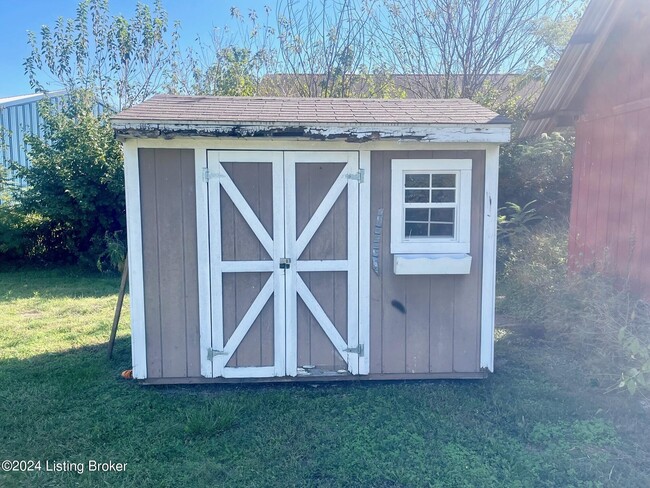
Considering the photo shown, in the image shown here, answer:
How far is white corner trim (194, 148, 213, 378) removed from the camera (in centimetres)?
407

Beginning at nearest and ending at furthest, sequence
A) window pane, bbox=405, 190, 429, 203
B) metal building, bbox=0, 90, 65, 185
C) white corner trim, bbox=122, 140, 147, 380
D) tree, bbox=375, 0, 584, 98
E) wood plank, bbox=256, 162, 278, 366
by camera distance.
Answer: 1. white corner trim, bbox=122, 140, 147, 380
2. wood plank, bbox=256, 162, 278, 366
3. window pane, bbox=405, 190, 429, 203
4. tree, bbox=375, 0, 584, 98
5. metal building, bbox=0, 90, 65, 185

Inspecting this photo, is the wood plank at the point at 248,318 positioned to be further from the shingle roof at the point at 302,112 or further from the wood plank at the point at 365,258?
the shingle roof at the point at 302,112

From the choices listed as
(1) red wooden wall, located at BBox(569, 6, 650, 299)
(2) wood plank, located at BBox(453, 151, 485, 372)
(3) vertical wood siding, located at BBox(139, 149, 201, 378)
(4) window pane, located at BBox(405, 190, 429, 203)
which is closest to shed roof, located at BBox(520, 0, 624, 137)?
(1) red wooden wall, located at BBox(569, 6, 650, 299)

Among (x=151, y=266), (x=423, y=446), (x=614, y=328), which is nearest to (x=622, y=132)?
(x=614, y=328)

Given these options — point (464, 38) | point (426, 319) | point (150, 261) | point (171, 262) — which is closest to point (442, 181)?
point (426, 319)

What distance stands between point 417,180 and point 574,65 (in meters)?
2.84

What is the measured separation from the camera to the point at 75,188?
9227 mm

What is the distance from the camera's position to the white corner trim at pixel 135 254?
13.2 ft

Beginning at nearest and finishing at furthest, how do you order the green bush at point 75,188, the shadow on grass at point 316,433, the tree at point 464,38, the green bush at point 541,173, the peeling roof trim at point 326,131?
the shadow on grass at point 316,433, the peeling roof trim at point 326,131, the green bush at point 541,173, the green bush at point 75,188, the tree at point 464,38

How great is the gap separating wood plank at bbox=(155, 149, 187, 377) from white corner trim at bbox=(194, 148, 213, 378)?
6.0 inches

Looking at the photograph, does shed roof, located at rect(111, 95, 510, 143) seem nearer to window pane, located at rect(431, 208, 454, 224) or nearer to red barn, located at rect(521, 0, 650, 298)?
window pane, located at rect(431, 208, 454, 224)

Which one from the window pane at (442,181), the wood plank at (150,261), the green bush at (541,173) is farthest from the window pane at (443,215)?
the green bush at (541,173)

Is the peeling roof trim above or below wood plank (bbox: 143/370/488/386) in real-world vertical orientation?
above

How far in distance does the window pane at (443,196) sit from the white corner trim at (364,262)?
23.1 inches
